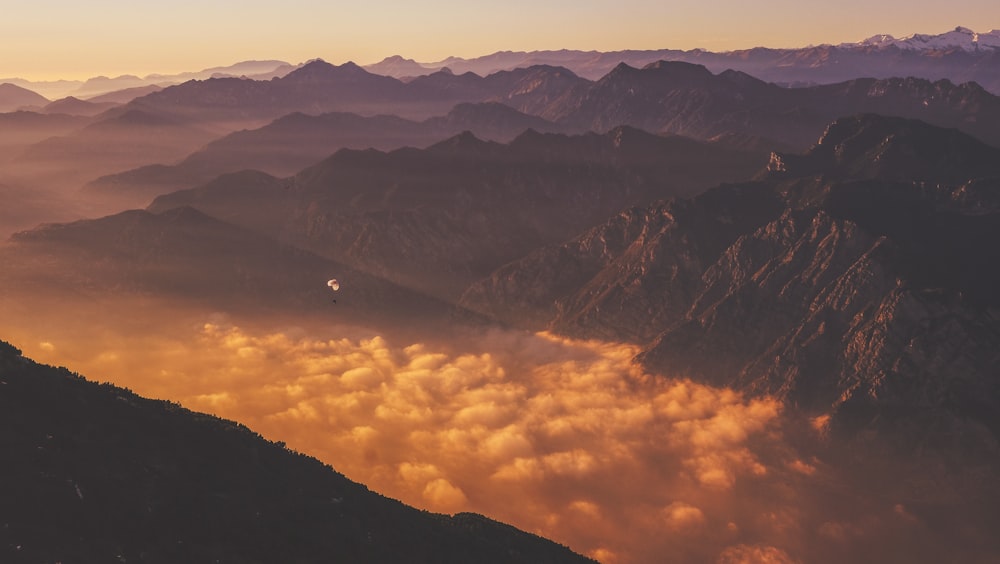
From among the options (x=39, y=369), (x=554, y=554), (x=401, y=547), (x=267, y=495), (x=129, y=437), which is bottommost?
(x=554, y=554)

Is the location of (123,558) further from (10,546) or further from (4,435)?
(4,435)

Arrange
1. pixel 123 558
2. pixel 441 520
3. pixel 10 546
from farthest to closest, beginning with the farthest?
pixel 441 520 < pixel 123 558 < pixel 10 546

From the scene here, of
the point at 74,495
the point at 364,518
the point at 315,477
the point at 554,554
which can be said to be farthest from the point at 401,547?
the point at 74,495

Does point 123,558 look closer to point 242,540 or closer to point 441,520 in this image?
point 242,540

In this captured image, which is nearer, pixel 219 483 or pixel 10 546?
pixel 10 546

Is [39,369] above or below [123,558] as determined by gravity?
above

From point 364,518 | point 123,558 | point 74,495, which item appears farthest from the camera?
point 364,518
